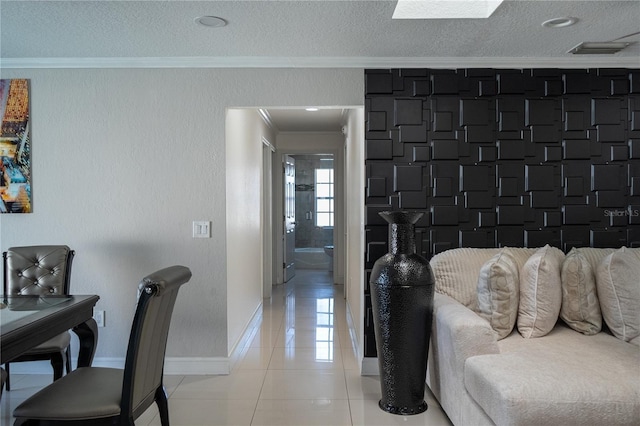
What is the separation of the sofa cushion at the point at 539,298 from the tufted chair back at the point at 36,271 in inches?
113

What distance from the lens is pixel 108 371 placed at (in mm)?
2170

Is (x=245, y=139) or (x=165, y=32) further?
(x=245, y=139)

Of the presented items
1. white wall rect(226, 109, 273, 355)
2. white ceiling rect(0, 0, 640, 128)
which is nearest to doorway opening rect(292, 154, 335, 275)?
white wall rect(226, 109, 273, 355)

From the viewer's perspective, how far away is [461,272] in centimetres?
304

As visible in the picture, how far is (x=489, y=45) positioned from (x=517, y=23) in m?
0.38

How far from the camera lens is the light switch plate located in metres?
3.41

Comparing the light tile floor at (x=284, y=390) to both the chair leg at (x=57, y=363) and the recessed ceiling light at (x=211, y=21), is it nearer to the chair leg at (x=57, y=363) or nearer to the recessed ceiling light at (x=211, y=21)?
the chair leg at (x=57, y=363)

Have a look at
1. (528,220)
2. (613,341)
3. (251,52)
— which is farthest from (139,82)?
(613,341)

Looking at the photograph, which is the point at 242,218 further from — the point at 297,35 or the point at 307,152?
the point at 307,152

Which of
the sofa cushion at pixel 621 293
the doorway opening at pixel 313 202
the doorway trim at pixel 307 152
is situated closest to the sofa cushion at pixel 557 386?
the sofa cushion at pixel 621 293

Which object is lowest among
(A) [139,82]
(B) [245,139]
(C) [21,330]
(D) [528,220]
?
(C) [21,330]

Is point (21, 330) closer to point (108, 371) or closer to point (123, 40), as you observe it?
point (108, 371)

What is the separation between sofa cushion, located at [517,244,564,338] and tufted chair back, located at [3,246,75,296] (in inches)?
113

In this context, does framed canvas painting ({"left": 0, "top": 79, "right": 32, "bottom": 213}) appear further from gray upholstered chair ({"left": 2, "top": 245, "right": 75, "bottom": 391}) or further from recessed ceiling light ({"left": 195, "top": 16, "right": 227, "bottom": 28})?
recessed ceiling light ({"left": 195, "top": 16, "right": 227, "bottom": 28})
